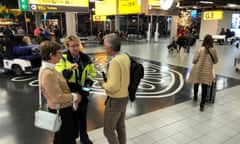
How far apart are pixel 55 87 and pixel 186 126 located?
239 centimetres

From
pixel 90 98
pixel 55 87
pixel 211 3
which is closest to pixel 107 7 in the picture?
pixel 90 98

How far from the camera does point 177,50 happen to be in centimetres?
1173

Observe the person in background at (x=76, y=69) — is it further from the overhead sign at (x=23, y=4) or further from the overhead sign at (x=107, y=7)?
the overhead sign at (x=107, y=7)

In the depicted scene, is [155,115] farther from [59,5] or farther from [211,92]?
[59,5]

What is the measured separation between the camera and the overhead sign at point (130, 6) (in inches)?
251

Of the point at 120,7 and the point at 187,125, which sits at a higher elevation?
the point at 120,7

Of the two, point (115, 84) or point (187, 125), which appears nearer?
point (115, 84)

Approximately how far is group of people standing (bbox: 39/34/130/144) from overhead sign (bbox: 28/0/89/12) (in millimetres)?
4287

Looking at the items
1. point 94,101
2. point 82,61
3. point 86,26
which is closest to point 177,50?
point 94,101

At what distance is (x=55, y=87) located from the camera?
5.66ft

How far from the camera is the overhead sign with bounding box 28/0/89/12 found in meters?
5.84

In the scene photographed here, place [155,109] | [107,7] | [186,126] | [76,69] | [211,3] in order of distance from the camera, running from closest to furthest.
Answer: [76,69] → [186,126] → [155,109] → [107,7] → [211,3]

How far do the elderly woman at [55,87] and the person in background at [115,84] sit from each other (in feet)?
1.16

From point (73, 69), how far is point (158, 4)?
5373mm
